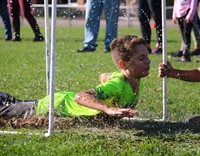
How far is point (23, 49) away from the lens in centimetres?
Result: 1353

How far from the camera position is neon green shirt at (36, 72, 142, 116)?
5.74 meters

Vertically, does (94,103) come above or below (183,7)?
below

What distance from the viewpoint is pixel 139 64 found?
5.89 metres

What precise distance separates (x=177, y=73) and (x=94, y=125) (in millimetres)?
778

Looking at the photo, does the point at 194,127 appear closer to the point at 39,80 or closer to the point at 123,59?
the point at 123,59

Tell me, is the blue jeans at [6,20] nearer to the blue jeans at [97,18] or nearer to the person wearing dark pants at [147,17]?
the blue jeans at [97,18]

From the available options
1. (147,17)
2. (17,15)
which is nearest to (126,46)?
(147,17)

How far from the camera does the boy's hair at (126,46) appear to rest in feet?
19.3

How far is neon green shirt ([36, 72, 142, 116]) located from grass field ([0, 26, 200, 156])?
0.58ft

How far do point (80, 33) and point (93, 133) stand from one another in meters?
14.0

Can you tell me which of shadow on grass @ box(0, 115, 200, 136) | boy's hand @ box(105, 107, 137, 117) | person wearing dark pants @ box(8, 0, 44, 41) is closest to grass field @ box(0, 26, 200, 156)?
shadow on grass @ box(0, 115, 200, 136)

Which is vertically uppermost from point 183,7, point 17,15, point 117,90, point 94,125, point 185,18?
point 183,7

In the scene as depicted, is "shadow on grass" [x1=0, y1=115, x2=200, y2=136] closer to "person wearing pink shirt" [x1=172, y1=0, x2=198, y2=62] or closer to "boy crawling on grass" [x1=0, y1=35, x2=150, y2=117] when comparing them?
"boy crawling on grass" [x1=0, y1=35, x2=150, y2=117]

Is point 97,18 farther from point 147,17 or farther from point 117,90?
point 117,90
